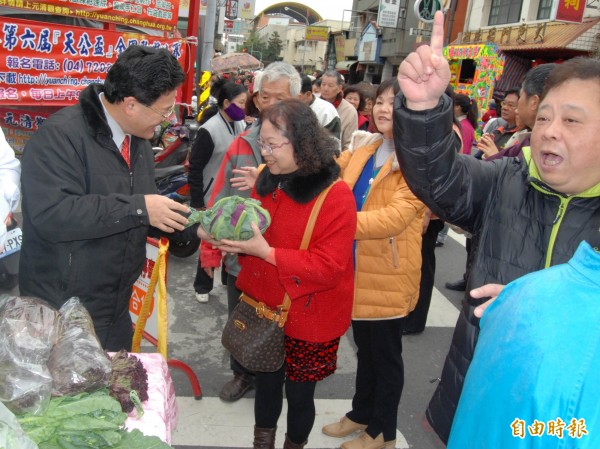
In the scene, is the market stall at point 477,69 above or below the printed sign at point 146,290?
above

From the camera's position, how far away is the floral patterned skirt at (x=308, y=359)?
2459 mm

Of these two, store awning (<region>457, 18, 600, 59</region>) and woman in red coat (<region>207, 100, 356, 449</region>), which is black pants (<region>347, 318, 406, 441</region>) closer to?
woman in red coat (<region>207, 100, 356, 449</region>)

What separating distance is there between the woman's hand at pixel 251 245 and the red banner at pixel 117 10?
4513mm

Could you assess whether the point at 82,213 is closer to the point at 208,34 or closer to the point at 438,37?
the point at 438,37

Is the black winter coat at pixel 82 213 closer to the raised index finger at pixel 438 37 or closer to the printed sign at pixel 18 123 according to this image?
the raised index finger at pixel 438 37

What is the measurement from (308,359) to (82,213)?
4.02ft

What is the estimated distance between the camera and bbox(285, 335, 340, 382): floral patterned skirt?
2.46 metres

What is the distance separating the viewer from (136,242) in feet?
7.38

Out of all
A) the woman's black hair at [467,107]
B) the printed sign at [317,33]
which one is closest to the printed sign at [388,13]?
the printed sign at [317,33]

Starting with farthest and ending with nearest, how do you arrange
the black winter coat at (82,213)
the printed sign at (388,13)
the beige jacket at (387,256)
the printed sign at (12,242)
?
the printed sign at (388,13) → the printed sign at (12,242) → the beige jacket at (387,256) → the black winter coat at (82,213)

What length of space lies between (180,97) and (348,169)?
5.70 meters

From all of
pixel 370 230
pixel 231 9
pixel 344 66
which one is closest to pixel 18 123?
pixel 370 230

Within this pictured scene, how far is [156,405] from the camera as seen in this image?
1790 millimetres

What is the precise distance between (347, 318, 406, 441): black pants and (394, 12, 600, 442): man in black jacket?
103 centimetres
